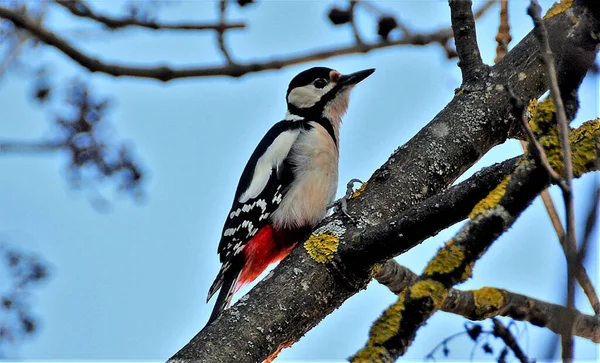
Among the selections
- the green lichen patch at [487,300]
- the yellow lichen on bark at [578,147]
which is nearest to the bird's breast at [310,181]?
the green lichen patch at [487,300]

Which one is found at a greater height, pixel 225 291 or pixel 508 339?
pixel 225 291

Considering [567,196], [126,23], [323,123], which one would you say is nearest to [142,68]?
[126,23]

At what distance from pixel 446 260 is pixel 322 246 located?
1.11 metres

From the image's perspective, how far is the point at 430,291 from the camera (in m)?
1.91

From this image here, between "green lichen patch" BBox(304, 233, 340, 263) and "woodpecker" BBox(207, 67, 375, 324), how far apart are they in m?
1.16

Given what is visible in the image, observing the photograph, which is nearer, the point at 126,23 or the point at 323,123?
the point at 126,23

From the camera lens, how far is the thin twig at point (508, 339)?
5.87 ft

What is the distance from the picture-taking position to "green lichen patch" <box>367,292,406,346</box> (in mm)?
1843

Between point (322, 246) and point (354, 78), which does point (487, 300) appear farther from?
point (354, 78)

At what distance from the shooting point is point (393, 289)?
3873 mm

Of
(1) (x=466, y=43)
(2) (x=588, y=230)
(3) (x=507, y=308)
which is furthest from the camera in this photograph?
(1) (x=466, y=43)

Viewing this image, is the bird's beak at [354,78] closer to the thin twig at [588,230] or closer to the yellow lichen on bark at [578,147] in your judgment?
the yellow lichen on bark at [578,147]

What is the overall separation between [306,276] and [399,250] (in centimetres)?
39

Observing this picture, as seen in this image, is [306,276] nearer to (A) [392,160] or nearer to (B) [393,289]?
(A) [392,160]
